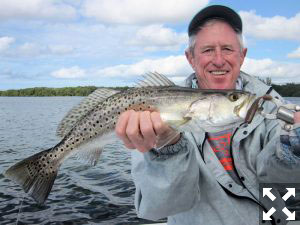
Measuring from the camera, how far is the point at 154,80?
356cm

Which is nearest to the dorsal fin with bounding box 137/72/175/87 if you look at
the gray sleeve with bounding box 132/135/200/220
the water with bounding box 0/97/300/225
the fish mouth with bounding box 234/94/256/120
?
the gray sleeve with bounding box 132/135/200/220

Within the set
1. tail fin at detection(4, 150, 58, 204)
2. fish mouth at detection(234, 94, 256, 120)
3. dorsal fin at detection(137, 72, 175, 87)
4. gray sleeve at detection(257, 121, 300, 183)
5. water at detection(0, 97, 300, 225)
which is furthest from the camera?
water at detection(0, 97, 300, 225)

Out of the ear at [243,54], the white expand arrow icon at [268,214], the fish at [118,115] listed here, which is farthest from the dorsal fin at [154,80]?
the white expand arrow icon at [268,214]

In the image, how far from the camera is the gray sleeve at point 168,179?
3.41m

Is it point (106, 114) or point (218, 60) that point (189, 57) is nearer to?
point (218, 60)

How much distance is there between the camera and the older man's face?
4.42 m

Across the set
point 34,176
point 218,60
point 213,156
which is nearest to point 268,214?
point 213,156

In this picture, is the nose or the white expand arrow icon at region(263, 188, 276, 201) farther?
the nose

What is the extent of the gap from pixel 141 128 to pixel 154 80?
0.59m

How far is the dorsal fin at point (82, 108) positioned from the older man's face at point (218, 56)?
135 cm

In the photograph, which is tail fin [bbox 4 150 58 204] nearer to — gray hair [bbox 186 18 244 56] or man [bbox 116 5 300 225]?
man [bbox 116 5 300 225]

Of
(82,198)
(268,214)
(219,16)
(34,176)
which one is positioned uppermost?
(219,16)

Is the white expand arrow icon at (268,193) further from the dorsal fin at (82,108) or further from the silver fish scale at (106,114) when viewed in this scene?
the dorsal fin at (82,108)

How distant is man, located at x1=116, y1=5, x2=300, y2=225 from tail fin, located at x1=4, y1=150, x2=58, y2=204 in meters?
0.97
